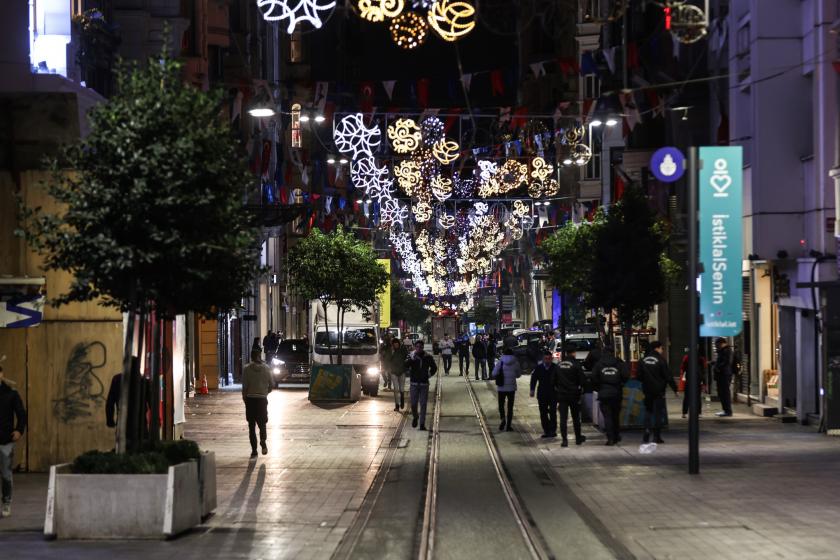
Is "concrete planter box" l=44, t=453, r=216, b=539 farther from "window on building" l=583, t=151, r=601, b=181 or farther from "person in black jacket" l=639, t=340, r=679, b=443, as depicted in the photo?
"window on building" l=583, t=151, r=601, b=181


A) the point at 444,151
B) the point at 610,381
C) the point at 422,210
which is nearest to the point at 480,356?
the point at 422,210

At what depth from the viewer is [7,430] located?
1559 centimetres

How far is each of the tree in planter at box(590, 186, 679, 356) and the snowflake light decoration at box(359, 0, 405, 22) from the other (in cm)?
1343

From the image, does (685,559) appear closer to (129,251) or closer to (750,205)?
(129,251)

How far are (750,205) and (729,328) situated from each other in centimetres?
1272

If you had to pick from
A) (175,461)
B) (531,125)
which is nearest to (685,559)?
(175,461)

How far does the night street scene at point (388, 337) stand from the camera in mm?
14414

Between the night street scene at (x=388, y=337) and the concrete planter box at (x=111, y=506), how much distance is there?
0.03 meters

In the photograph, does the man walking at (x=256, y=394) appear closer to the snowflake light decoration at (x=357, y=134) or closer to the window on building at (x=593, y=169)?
the snowflake light decoration at (x=357, y=134)

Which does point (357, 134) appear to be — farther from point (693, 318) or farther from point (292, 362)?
point (693, 318)

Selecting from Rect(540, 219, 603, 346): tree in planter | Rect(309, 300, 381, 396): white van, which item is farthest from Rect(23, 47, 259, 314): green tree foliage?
Rect(309, 300, 381, 396): white van

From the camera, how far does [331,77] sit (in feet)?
407

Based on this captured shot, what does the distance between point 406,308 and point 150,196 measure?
12312 centimetres

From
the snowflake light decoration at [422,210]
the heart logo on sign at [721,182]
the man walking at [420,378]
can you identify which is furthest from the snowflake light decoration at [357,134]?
the heart logo on sign at [721,182]
